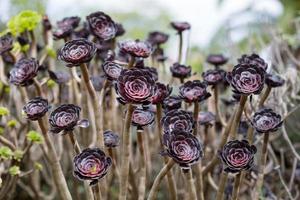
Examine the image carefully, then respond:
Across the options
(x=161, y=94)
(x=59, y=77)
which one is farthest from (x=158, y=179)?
(x=59, y=77)

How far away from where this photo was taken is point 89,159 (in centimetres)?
82

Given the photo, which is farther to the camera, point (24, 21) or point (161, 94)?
point (24, 21)

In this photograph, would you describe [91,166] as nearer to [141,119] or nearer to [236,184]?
[141,119]

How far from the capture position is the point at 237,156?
866 millimetres

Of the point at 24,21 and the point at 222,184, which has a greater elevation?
the point at 24,21

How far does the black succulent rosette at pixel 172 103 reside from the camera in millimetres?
978

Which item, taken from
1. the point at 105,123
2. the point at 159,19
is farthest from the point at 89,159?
the point at 159,19

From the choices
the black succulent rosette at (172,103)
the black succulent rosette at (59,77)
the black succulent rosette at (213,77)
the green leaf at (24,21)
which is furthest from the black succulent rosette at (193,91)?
the green leaf at (24,21)

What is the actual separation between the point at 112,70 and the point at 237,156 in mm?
310

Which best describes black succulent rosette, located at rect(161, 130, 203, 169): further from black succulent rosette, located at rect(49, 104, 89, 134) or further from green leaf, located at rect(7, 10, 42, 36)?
green leaf, located at rect(7, 10, 42, 36)

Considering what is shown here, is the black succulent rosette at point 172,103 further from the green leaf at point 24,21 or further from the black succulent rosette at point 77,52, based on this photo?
the green leaf at point 24,21

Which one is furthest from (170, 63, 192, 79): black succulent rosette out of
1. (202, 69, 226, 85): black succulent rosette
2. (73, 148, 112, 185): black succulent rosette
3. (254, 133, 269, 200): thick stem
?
(73, 148, 112, 185): black succulent rosette

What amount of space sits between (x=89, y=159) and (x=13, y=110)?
35.4 inches

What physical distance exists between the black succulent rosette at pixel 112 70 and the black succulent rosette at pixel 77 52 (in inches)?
4.2
